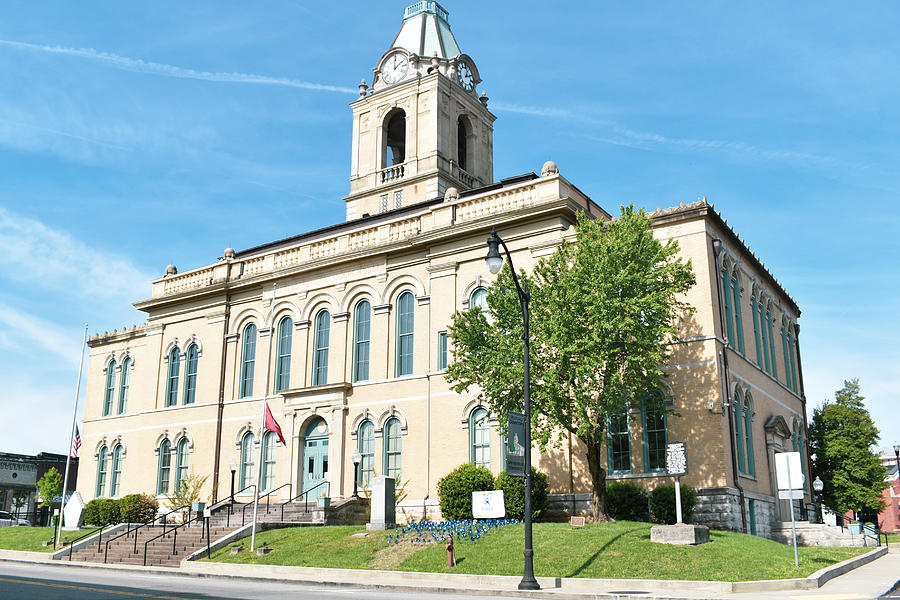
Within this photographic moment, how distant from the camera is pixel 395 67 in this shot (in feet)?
175

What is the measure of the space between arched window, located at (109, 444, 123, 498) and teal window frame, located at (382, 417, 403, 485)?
61.5 ft

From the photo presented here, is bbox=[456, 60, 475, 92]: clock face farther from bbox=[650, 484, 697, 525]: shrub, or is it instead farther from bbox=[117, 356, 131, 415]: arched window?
bbox=[650, 484, 697, 525]: shrub

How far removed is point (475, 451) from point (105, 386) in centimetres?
2752

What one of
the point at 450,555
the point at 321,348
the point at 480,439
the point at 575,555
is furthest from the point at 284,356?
the point at 575,555

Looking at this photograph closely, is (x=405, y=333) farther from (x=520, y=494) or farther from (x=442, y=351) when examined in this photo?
(x=520, y=494)

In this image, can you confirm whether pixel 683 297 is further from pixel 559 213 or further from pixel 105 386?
pixel 105 386

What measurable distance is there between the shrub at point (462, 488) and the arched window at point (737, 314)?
11.8 m

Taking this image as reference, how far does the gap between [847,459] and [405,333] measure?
2729 cm

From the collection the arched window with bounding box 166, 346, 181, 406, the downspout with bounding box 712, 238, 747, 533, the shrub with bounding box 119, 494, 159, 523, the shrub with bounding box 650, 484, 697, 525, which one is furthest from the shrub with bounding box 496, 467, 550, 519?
the arched window with bounding box 166, 346, 181, 406

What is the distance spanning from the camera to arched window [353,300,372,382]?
36.8 metres

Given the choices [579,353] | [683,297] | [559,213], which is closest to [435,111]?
[559,213]

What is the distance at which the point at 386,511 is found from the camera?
91.2ft

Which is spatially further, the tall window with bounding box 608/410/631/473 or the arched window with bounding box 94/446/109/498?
the arched window with bounding box 94/446/109/498

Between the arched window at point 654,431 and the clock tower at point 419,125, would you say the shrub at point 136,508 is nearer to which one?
the clock tower at point 419,125
